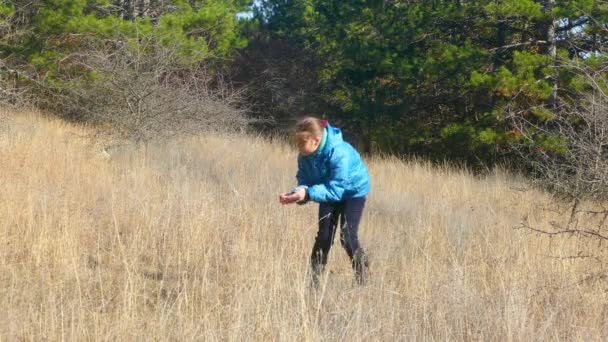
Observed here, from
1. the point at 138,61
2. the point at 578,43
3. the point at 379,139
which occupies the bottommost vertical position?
the point at 379,139

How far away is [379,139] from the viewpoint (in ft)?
59.5

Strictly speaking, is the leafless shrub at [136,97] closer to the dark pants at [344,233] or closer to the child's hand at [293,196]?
the dark pants at [344,233]

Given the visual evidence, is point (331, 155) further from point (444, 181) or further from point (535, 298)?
point (444, 181)

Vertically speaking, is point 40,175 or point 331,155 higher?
point 331,155

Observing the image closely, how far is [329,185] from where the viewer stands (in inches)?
172

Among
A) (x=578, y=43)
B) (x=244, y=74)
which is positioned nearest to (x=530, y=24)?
(x=578, y=43)

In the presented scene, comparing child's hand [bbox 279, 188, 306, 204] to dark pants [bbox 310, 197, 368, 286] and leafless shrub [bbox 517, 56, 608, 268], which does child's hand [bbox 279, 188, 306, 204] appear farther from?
leafless shrub [bbox 517, 56, 608, 268]

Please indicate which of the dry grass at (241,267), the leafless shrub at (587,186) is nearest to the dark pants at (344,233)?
the dry grass at (241,267)

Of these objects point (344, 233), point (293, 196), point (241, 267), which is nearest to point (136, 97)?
point (241, 267)

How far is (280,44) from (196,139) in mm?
11344

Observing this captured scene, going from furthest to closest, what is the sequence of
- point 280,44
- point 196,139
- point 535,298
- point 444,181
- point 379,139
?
1. point 280,44
2. point 379,139
3. point 196,139
4. point 444,181
5. point 535,298

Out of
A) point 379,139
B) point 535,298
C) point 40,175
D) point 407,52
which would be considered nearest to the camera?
point 535,298

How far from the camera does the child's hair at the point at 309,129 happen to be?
171 inches

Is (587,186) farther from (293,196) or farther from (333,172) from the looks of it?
(293,196)
